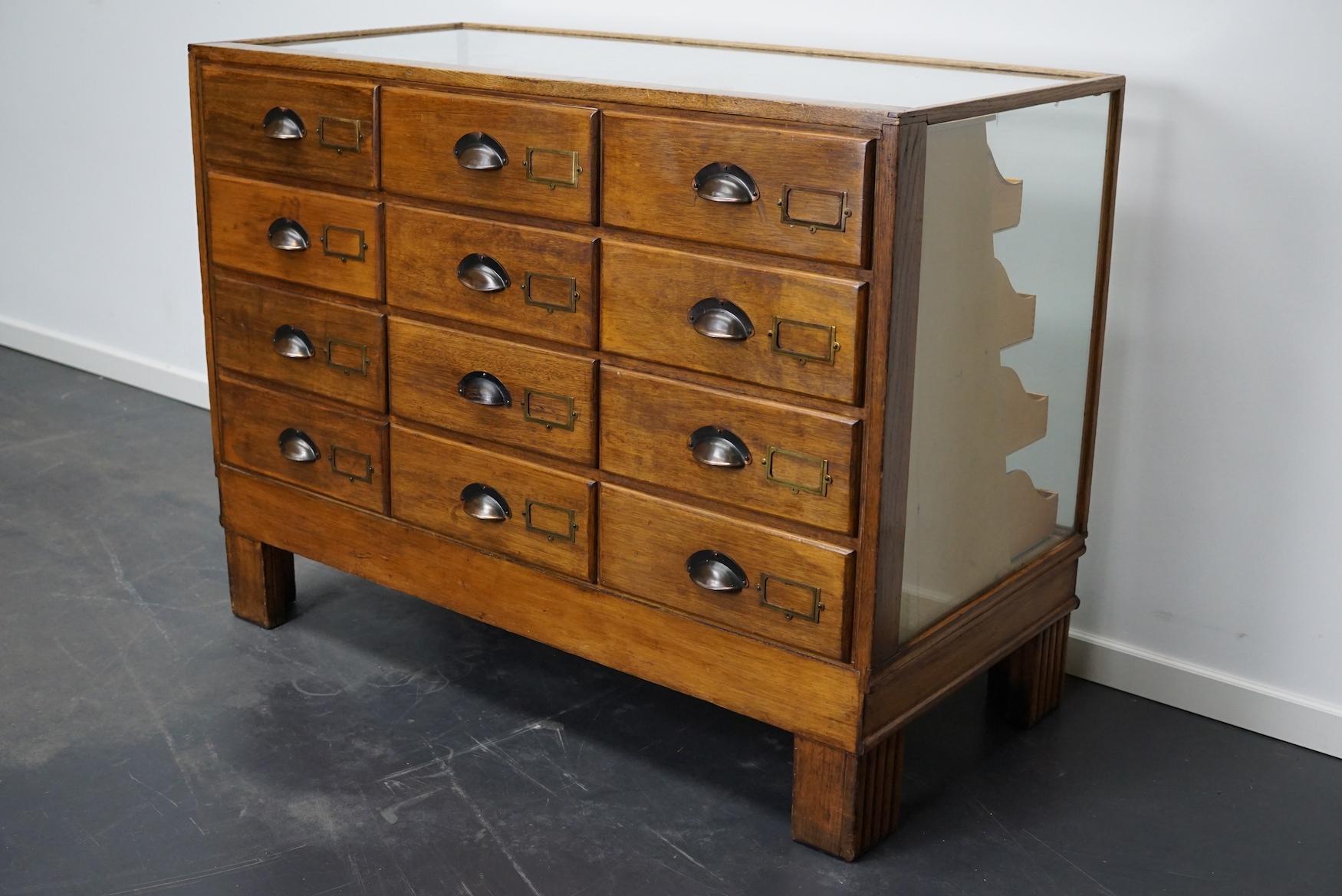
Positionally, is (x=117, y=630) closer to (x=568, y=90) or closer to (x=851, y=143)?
(x=568, y=90)

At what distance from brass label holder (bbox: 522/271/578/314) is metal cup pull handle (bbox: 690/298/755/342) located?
211mm

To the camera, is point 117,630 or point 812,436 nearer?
point 812,436

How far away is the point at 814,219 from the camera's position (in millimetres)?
1834

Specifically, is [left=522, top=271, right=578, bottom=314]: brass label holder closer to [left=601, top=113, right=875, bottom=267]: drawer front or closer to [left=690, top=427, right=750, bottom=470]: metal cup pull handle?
[left=601, top=113, right=875, bottom=267]: drawer front

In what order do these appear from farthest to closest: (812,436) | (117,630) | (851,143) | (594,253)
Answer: (117,630)
(594,253)
(812,436)
(851,143)

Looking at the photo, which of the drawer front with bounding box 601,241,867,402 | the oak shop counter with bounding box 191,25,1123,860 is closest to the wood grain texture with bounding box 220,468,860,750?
the oak shop counter with bounding box 191,25,1123,860

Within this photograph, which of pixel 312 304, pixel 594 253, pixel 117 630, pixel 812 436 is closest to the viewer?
pixel 812 436

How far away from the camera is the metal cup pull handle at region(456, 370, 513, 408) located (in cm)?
224

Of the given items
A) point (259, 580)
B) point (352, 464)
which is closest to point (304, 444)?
point (352, 464)

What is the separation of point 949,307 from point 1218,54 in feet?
2.25

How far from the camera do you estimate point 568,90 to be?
2.03m

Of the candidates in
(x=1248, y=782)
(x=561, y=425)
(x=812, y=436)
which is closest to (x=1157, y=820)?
(x=1248, y=782)

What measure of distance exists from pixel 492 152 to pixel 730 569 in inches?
26.9

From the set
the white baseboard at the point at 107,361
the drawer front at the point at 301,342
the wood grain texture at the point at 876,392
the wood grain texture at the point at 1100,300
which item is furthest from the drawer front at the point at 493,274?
the white baseboard at the point at 107,361
